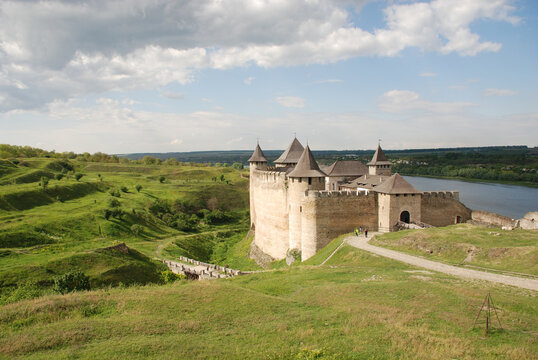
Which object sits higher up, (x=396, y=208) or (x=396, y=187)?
(x=396, y=187)

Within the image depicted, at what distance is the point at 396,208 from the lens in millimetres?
20641

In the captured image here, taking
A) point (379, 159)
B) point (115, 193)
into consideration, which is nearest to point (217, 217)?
point (115, 193)

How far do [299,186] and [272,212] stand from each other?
5207 millimetres

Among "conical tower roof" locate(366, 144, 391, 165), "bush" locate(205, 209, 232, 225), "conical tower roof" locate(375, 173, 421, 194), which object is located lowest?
"bush" locate(205, 209, 232, 225)

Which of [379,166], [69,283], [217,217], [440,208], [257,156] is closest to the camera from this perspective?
[69,283]

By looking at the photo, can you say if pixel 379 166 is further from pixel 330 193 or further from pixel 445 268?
pixel 445 268

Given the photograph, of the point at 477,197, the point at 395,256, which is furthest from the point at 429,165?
the point at 395,256

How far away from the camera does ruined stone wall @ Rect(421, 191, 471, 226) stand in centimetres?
2181

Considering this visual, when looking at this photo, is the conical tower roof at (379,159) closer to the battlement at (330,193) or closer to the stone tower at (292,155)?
the stone tower at (292,155)

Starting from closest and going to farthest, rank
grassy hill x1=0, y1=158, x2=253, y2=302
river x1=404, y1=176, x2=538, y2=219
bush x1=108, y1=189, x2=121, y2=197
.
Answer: grassy hill x1=0, y1=158, x2=253, y2=302 < bush x1=108, y1=189, x2=121, y2=197 < river x1=404, y1=176, x2=538, y2=219

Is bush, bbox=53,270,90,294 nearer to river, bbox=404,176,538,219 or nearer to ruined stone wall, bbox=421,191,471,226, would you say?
ruined stone wall, bbox=421,191,471,226

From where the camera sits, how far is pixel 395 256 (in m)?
15.6

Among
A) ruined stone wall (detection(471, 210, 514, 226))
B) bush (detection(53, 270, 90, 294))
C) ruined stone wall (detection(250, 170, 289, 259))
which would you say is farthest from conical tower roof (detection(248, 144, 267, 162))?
bush (detection(53, 270, 90, 294))

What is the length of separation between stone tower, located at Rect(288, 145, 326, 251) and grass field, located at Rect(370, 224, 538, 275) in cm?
522
